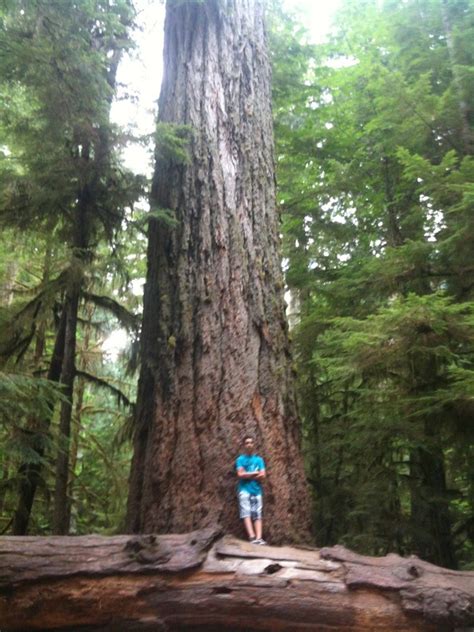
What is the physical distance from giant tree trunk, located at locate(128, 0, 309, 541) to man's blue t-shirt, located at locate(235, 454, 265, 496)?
9 centimetres

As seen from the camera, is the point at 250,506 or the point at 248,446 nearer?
the point at 250,506

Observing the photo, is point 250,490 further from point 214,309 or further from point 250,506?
point 214,309

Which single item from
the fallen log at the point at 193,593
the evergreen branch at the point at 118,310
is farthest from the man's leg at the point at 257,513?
the evergreen branch at the point at 118,310

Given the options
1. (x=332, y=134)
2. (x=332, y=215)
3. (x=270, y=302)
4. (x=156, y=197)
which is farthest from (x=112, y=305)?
(x=332, y=134)

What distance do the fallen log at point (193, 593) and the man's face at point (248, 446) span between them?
95cm

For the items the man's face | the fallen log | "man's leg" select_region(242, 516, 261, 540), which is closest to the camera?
the fallen log

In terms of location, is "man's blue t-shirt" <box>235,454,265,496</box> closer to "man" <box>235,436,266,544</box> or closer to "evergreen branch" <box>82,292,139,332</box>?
"man" <box>235,436,266,544</box>

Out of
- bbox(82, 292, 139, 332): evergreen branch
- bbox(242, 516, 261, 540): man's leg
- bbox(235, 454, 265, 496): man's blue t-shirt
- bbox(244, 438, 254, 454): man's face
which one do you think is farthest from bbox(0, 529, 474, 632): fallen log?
bbox(82, 292, 139, 332): evergreen branch

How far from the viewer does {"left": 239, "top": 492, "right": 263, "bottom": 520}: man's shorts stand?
12.3 ft

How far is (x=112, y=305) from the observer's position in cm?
706

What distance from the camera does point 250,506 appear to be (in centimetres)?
376

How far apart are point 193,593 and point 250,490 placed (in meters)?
1.00

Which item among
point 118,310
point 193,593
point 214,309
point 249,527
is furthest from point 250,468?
point 118,310

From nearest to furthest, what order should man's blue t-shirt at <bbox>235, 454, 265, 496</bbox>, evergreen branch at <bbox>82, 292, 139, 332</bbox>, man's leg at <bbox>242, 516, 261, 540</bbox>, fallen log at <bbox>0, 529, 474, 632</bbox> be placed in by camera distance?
fallen log at <bbox>0, 529, 474, 632</bbox>, man's leg at <bbox>242, 516, 261, 540</bbox>, man's blue t-shirt at <bbox>235, 454, 265, 496</bbox>, evergreen branch at <bbox>82, 292, 139, 332</bbox>
